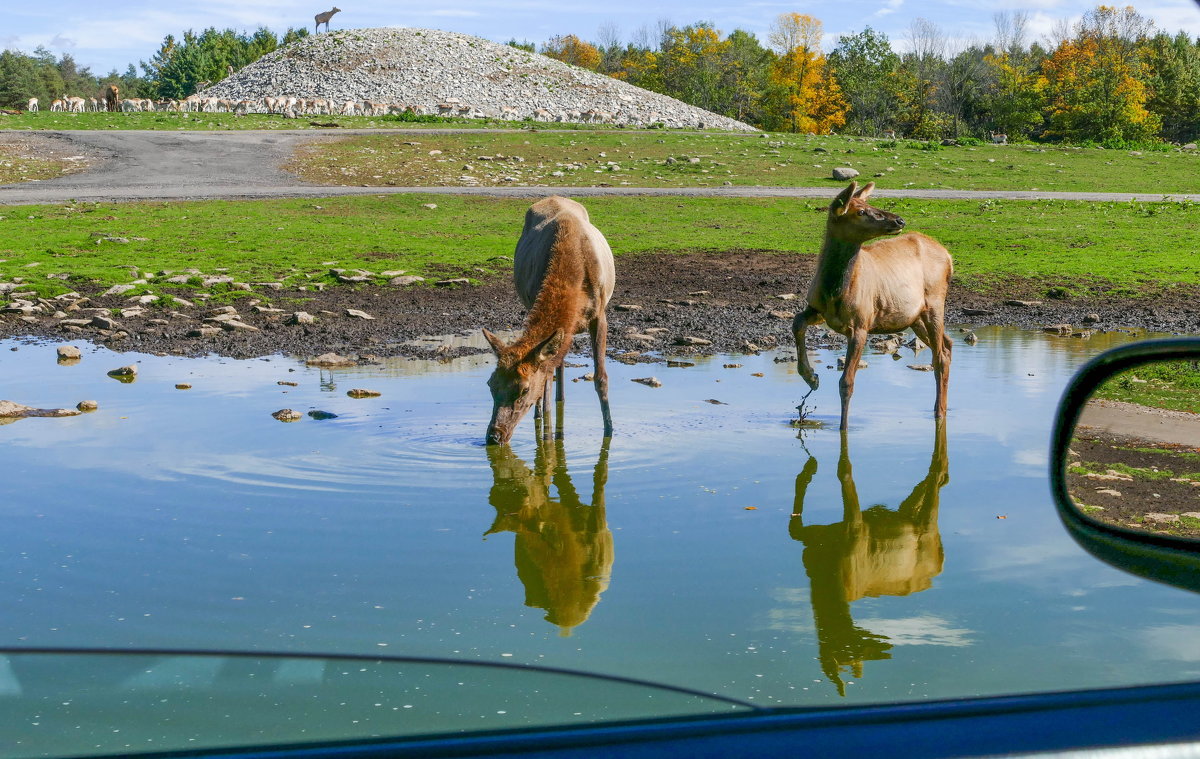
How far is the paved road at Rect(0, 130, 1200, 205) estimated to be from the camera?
26172 millimetres

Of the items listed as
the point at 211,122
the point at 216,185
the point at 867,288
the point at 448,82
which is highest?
the point at 448,82

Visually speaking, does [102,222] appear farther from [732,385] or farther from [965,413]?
[965,413]

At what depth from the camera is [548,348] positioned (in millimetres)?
8219

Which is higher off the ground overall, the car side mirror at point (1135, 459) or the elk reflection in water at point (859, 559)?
the car side mirror at point (1135, 459)

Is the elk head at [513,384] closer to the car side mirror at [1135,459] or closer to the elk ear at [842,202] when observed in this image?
the elk ear at [842,202]

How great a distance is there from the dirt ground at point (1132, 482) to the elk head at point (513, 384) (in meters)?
4.35

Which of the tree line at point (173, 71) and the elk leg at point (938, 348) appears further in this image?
the tree line at point (173, 71)

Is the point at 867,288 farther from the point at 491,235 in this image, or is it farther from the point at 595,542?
the point at 491,235

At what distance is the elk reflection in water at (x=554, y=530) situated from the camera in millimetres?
5117

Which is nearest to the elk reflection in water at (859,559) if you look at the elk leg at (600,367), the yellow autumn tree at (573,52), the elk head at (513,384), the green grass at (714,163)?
the elk leg at (600,367)

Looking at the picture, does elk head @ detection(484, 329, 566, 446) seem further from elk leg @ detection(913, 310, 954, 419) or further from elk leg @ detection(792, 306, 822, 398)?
elk leg @ detection(913, 310, 954, 419)

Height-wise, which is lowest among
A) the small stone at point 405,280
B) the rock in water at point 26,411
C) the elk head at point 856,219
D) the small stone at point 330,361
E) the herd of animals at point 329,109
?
the rock in water at point 26,411

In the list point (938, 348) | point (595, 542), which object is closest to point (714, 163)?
point (938, 348)

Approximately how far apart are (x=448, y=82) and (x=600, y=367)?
62.4 m
